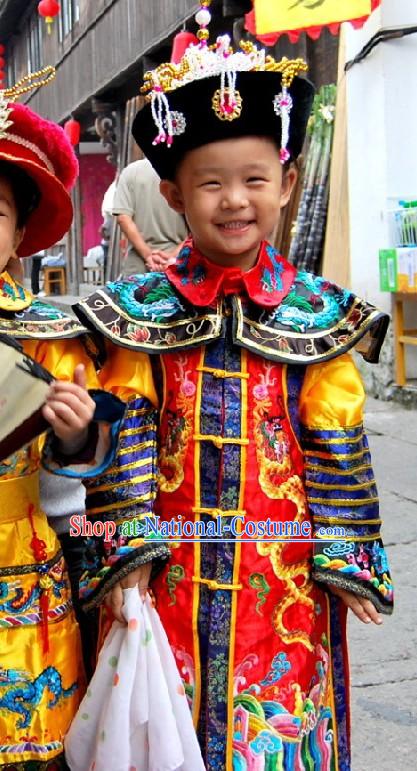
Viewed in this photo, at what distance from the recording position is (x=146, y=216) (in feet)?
18.6

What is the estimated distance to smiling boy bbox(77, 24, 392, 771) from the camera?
6.58 ft

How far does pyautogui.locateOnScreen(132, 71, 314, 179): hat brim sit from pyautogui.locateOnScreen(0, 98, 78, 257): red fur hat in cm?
20

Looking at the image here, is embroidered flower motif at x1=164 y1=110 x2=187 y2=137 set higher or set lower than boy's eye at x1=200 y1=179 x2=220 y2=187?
higher

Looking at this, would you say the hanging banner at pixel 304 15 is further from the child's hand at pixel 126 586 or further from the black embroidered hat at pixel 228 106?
the child's hand at pixel 126 586

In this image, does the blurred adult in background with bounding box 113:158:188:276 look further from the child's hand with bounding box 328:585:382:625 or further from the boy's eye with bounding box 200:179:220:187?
the child's hand with bounding box 328:585:382:625

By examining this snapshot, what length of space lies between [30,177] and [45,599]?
89 cm

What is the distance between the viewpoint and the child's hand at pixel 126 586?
200cm

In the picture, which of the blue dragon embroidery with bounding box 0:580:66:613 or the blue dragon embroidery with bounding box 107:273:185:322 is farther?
the blue dragon embroidery with bounding box 107:273:185:322

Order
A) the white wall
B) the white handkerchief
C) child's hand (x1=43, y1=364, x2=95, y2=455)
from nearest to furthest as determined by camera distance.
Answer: child's hand (x1=43, y1=364, x2=95, y2=455) → the white handkerchief → the white wall

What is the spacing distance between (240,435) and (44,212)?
0.67 meters

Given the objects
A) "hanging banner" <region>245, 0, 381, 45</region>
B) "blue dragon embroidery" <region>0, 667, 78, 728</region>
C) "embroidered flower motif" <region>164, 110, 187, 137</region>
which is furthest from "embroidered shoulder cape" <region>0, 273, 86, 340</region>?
"hanging banner" <region>245, 0, 381, 45</region>

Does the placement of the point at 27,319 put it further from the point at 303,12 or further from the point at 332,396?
the point at 303,12

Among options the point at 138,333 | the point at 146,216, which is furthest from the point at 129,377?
the point at 146,216

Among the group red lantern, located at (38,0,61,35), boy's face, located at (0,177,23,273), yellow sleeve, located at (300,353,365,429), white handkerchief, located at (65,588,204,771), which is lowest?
white handkerchief, located at (65,588,204,771)
